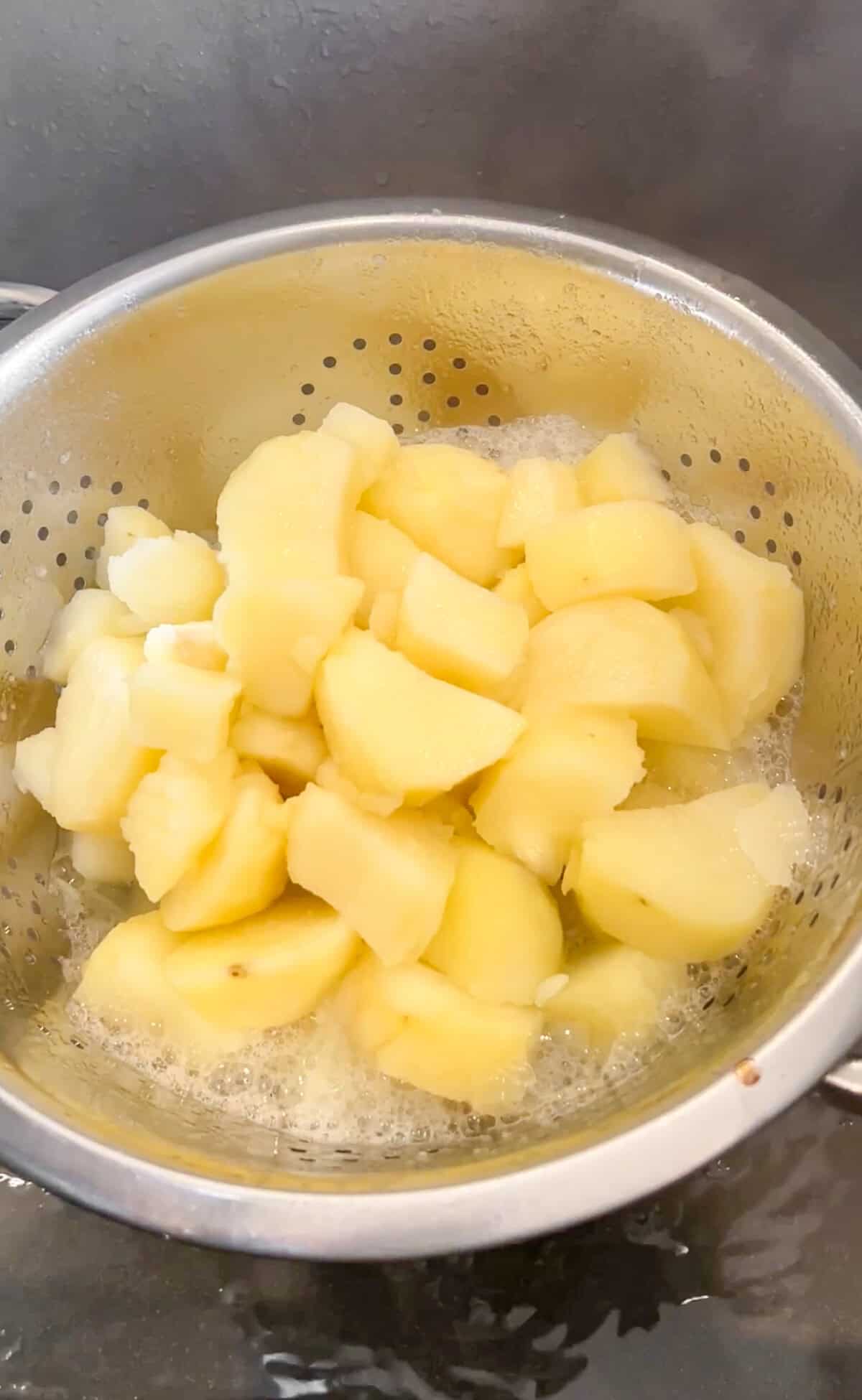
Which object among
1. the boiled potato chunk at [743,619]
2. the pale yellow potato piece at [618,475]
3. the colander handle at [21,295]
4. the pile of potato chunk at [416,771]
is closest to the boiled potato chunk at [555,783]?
the pile of potato chunk at [416,771]

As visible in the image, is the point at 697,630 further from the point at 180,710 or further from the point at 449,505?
the point at 180,710

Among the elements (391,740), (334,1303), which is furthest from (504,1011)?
(334,1303)

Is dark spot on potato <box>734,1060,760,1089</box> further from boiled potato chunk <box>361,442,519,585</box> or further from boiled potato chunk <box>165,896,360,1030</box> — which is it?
boiled potato chunk <box>361,442,519,585</box>

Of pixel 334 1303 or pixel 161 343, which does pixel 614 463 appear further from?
pixel 334 1303

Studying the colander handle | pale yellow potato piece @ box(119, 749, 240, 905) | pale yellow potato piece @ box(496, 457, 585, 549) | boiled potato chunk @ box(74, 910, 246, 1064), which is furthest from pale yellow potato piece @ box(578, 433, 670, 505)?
the colander handle

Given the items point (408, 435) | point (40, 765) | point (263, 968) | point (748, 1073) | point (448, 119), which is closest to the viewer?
point (748, 1073)

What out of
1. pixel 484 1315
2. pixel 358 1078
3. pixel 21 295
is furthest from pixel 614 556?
pixel 21 295

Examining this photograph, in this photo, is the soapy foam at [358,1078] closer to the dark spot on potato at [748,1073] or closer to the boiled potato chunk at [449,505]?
the dark spot on potato at [748,1073]
